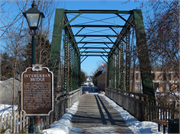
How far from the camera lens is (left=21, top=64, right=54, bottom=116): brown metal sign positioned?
16.3ft

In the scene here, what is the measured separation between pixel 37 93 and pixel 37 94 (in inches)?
1.0

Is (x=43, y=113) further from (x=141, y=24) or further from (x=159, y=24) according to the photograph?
(x=141, y=24)

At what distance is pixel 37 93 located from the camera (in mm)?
4977

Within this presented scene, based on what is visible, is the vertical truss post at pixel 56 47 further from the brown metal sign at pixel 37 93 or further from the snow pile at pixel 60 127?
the brown metal sign at pixel 37 93

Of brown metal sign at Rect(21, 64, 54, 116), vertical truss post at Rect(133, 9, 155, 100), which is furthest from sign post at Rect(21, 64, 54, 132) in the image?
vertical truss post at Rect(133, 9, 155, 100)

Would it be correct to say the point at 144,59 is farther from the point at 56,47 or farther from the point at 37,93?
the point at 37,93

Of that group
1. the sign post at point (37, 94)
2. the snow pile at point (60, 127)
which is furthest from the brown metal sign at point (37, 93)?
the snow pile at point (60, 127)

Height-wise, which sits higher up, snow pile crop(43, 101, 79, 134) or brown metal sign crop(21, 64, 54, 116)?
brown metal sign crop(21, 64, 54, 116)

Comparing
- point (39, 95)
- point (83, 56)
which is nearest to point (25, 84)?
point (39, 95)

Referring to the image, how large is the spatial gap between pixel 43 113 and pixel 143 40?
16.5 feet

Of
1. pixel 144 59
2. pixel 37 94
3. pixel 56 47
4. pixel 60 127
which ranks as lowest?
pixel 60 127

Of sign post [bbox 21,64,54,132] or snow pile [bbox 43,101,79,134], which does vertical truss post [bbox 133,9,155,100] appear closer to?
snow pile [bbox 43,101,79,134]

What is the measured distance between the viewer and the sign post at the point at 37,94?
4.95 meters

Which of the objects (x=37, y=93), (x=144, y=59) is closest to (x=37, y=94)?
(x=37, y=93)
